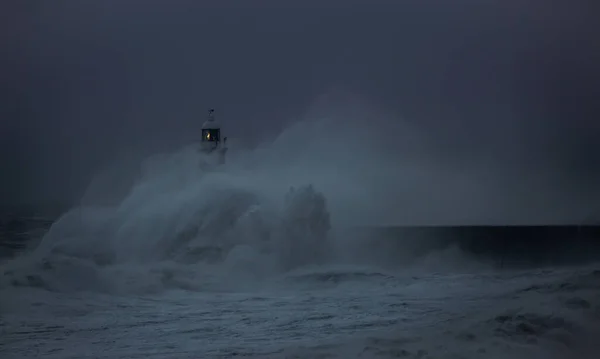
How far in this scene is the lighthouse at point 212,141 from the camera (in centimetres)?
1112

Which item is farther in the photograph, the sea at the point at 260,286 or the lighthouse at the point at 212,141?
→ the lighthouse at the point at 212,141

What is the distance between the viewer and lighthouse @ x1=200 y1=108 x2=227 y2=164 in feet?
36.5

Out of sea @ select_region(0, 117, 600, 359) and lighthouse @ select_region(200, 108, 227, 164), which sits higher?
lighthouse @ select_region(200, 108, 227, 164)

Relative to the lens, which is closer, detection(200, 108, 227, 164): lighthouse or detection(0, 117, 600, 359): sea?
detection(0, 117, 600, 359): sea

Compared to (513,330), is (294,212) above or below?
above

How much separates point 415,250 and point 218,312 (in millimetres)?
5102

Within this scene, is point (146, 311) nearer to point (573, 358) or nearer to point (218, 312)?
point (218, 312)

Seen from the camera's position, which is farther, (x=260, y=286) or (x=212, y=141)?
(x=212, y=141)

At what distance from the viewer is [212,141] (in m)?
11.2

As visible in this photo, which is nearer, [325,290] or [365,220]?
[325,290]

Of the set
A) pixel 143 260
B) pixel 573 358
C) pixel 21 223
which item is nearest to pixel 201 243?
pixel 143 260

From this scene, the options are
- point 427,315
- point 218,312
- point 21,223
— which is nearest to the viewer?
point 427,315

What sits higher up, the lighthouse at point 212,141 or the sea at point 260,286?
the lighthouse at point 212,141

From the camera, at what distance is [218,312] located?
579 centimetres
